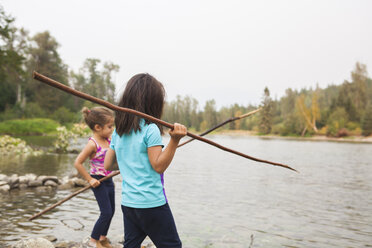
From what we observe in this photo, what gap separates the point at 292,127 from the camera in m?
57.8

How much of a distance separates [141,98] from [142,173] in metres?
0.49

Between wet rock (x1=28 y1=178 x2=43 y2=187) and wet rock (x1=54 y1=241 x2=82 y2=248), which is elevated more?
wet rock (x1=28 y1=178 x2=43 y2=187)

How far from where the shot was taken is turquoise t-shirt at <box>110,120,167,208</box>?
1896 mm

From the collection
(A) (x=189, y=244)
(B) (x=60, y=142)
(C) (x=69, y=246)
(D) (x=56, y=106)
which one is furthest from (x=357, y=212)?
(D) (x=56, y=106)

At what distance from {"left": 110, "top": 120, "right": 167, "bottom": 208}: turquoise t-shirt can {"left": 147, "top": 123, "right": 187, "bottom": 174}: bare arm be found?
5 centimetres

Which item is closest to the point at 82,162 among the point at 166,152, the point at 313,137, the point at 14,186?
the point at 166,152

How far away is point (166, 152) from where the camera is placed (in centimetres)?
182

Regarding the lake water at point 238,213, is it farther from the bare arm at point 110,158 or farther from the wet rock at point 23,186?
the bare arm at point 110,158

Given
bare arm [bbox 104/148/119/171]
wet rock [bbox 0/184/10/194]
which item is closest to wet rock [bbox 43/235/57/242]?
bare arm [bbox 104/148/119/171]

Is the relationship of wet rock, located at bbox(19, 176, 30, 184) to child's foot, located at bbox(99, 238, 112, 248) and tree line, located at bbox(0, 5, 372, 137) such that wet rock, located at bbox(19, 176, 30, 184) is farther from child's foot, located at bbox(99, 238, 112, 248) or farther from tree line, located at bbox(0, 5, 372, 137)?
tree line, located at bbox(0, 5, 372, 137)

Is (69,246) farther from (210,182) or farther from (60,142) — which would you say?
(60,142)

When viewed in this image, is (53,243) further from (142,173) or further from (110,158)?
(142,173)

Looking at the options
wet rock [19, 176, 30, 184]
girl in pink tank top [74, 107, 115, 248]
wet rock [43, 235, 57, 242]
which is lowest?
wet rock [43, 235, 57, 242]

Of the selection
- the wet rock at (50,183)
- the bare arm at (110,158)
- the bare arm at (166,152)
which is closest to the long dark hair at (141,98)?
the bare arm at (166,152)
